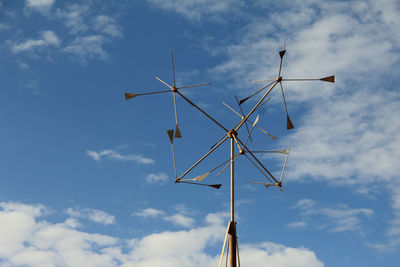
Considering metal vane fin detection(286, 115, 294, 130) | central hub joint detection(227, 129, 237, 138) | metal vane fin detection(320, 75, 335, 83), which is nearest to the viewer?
metal vane fin detection(320, 75, 335, 83)

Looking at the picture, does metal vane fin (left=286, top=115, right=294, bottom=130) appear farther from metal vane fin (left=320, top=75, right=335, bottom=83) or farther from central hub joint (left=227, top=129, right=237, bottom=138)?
central hub joint (left=227, top=129, right=237, bottom=138)

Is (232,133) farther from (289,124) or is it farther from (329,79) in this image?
(329,79)

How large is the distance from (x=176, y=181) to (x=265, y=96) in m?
3.15

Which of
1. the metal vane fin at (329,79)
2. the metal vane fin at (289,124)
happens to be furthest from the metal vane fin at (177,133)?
the metal vane fin at (329,79)

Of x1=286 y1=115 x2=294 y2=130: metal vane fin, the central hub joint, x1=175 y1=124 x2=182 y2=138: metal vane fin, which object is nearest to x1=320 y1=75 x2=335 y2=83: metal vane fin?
x1=286 y1=115 x2=294 y2=130: metal vane fin

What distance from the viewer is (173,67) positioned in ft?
32.6

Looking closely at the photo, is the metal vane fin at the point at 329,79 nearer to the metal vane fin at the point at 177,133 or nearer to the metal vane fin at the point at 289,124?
the metal vane fin at the point at 289,124

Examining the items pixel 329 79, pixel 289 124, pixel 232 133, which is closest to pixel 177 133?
pixel 232 133

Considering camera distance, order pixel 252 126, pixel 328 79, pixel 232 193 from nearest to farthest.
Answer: pixel 232 193, pixel 328 79, pixel 252 126

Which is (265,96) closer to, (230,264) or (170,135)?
(170,135)

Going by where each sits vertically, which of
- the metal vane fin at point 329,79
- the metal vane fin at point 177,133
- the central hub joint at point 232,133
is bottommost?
the central hub joint at point 232,133

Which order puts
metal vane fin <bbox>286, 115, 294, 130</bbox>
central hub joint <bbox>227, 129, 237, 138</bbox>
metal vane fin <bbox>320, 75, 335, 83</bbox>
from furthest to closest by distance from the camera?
metal vane fin <bbox>286, 115, 294, 130</bbox>
central hub joint <bbox>227, 129, 237, 138</bbox>
metal vane fin <bbox>320, 75, 335, 83</bbox>

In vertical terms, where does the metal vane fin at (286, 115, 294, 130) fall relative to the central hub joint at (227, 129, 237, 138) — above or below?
above

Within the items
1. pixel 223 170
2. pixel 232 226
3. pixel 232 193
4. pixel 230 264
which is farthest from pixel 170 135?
pixel 230 264
